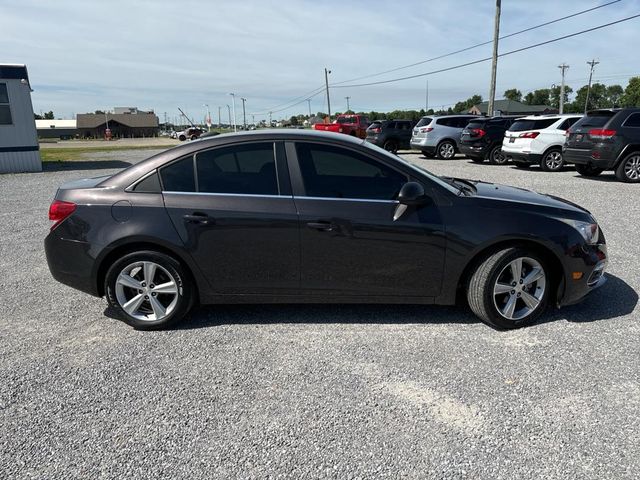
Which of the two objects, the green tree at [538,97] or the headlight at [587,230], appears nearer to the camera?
the headlight at [587,230]

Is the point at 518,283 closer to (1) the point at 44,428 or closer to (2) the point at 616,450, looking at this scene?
(2) the point at 616,450

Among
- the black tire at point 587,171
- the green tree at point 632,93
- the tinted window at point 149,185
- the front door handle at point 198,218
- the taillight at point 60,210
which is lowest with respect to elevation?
the black tire at point 587,171

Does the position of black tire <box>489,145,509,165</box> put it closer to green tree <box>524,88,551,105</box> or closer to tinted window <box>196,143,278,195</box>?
tinted window <box>196,143,278,195</box>

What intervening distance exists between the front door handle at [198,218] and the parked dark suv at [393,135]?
1943 cm

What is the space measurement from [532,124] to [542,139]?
26.8 inches

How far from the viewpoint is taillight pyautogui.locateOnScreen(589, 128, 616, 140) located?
36.3 feet

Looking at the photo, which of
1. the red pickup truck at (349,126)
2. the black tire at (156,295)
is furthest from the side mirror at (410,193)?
the red pickup truck at (349,126)

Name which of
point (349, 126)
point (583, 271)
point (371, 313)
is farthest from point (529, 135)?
point (349, 126)

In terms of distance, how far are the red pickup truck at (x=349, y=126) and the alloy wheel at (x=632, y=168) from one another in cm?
1698

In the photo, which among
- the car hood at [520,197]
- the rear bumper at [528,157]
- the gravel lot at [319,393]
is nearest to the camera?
the gravel lot at [319,393]

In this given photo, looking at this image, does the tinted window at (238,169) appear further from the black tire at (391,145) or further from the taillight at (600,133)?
the black tire at (391,145)

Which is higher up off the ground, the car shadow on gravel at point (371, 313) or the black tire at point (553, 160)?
the black tire at point (553, 160)

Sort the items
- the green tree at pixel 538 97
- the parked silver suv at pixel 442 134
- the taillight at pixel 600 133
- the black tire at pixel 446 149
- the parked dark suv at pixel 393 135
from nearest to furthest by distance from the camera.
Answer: the taillight at pixel 600 133
the parked silver suv at pixel 442 134
the black tire at pixel 446 149
the parked dark suv at pixel 393 135
the green tree at pixel 538 97

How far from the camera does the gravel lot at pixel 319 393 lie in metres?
2.32
